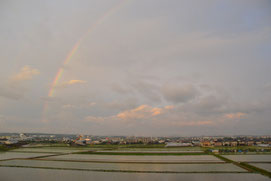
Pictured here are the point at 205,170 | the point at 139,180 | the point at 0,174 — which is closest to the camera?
the point at 139,180

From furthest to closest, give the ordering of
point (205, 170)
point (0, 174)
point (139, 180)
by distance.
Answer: point (205, 170)
point (0, 174)
point (139, 180)

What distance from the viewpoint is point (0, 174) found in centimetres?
1462

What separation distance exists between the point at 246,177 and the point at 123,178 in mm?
8320

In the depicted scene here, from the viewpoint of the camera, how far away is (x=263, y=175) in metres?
14.1

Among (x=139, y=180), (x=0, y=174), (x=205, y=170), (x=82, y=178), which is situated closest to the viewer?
(x=139, y=180)

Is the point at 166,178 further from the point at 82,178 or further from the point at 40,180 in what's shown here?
the point at 40,180

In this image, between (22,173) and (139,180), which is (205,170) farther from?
(22,173)

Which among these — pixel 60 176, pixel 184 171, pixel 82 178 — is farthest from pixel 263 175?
pixel 60 176

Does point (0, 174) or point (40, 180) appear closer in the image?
point (40, 180)

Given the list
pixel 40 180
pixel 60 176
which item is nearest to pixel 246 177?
pixel 60 176

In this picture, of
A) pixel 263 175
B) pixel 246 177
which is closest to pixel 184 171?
pixel 246 177

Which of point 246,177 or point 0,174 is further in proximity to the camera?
point 0,174

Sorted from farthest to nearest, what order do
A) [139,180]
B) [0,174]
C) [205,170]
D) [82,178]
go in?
[205,170] < [0,174] < [82,178] < [139,180]

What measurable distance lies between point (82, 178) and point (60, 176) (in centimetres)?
182
